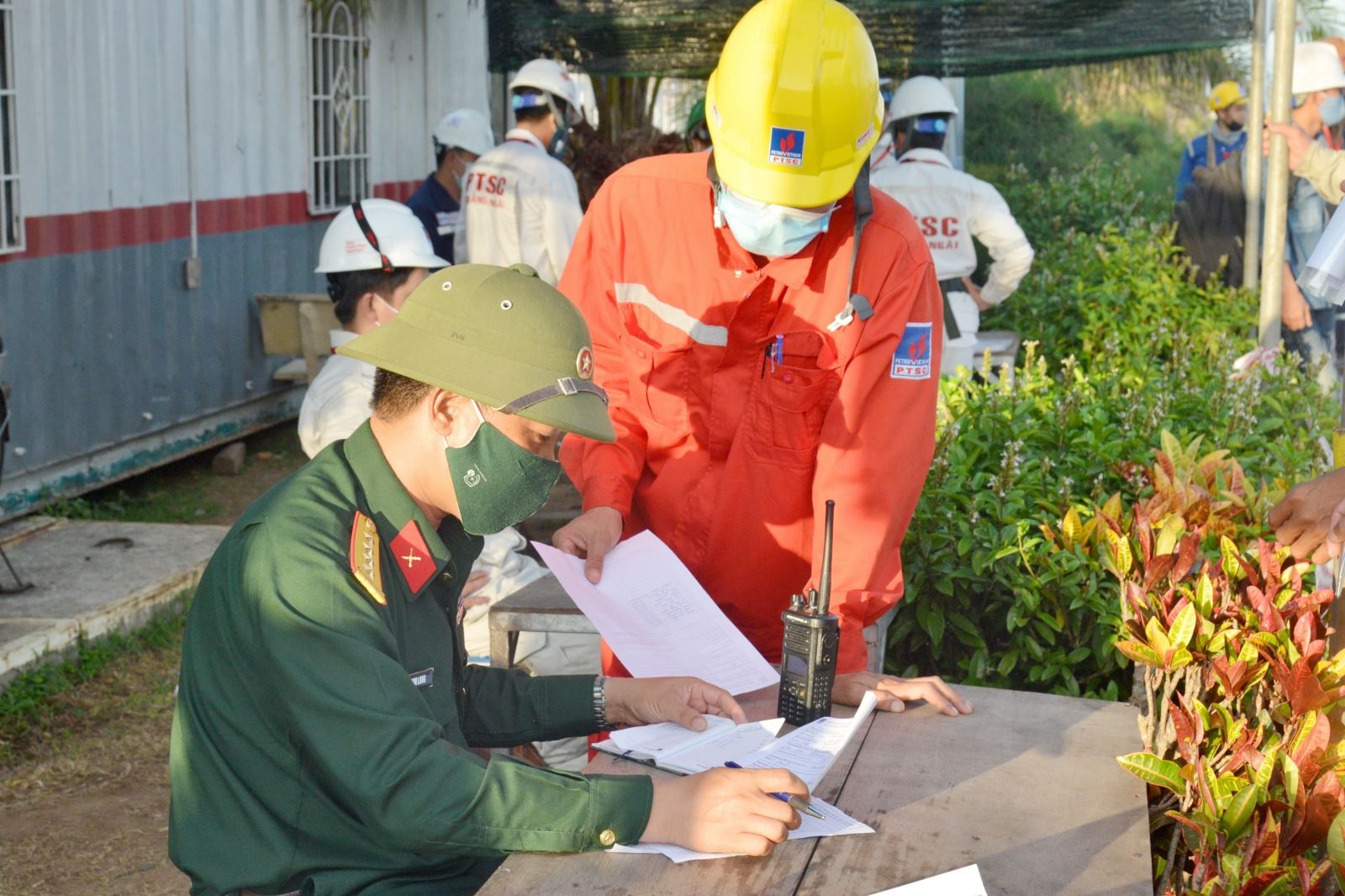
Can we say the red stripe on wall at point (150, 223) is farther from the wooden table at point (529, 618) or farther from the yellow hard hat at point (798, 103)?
the yellow hard hat at point (798, 103)

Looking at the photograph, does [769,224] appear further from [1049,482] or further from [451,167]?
[451,167]

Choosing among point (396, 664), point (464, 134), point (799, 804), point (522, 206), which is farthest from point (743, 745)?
point (464, 134)

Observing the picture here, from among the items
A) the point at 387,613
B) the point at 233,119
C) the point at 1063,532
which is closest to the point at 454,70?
the point at 233,119

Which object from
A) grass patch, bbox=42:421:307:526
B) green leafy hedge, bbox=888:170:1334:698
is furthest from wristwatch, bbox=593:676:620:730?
grass patch, bbox=42:421:307:526

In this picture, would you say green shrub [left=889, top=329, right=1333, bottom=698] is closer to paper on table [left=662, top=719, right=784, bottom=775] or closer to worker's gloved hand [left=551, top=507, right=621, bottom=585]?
worker's gloved hand [left=551, top=507, right=621, bottom=585]

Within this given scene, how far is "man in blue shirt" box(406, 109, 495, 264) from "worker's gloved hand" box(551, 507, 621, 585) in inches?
228

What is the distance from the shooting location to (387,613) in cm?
212

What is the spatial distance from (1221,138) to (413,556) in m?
10.4

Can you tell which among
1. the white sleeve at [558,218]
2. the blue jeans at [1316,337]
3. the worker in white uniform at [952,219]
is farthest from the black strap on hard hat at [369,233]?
the blue jeans at [1316,337]

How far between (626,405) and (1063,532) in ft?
4.53

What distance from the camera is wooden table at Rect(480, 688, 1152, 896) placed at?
6.44 ft

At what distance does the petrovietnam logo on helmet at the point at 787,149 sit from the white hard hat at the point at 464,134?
592 centimetres

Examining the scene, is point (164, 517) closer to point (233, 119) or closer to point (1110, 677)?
point (233, 119)

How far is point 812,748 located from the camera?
2.37 metres
